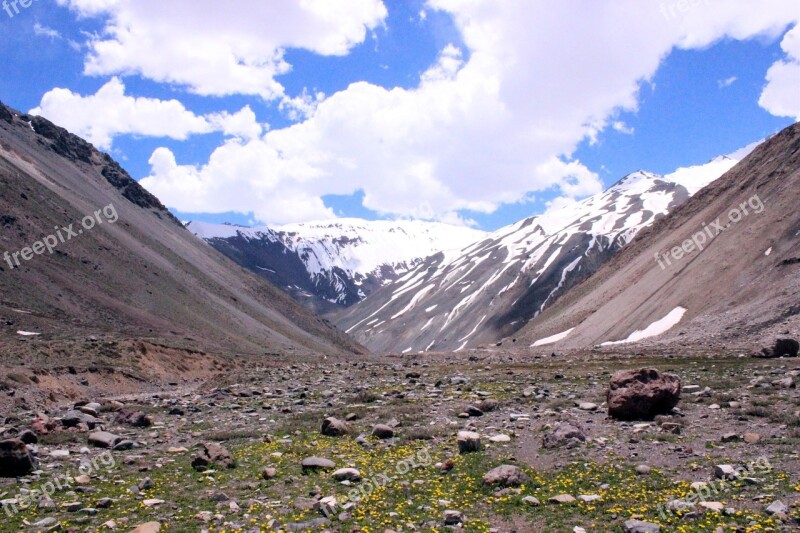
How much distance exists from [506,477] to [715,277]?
2528 inches

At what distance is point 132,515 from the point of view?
12.7 metres

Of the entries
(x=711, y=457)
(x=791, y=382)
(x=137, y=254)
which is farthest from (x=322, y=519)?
(x=137, y=254)

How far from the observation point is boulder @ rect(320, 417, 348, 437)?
20.3 metres

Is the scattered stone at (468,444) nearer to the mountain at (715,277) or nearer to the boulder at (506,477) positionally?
the boulder at (506,477)

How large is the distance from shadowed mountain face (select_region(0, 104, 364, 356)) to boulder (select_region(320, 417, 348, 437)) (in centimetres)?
3741

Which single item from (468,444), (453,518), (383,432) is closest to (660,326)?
(383,432)

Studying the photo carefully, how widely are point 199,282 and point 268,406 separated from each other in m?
97.9

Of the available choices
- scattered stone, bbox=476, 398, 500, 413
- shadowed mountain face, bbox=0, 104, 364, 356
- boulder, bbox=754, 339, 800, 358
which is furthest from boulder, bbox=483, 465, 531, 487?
shadowed mountain face, bbox=0, 104, 364, 356

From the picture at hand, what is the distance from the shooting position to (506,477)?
14109mm

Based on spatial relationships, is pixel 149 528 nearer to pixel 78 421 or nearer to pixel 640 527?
pixel 640 527

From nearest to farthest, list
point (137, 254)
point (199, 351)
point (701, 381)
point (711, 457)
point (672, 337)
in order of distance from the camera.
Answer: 1. point (711, 457)
2. point (701, 381)
3. point (672, 337)
4. point (199, 351)
5. point (137, 254)

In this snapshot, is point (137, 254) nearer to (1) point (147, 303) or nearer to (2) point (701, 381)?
(1) point (147, 303)

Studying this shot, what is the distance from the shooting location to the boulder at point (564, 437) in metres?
16.8

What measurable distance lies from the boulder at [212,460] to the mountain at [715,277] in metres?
36.8
